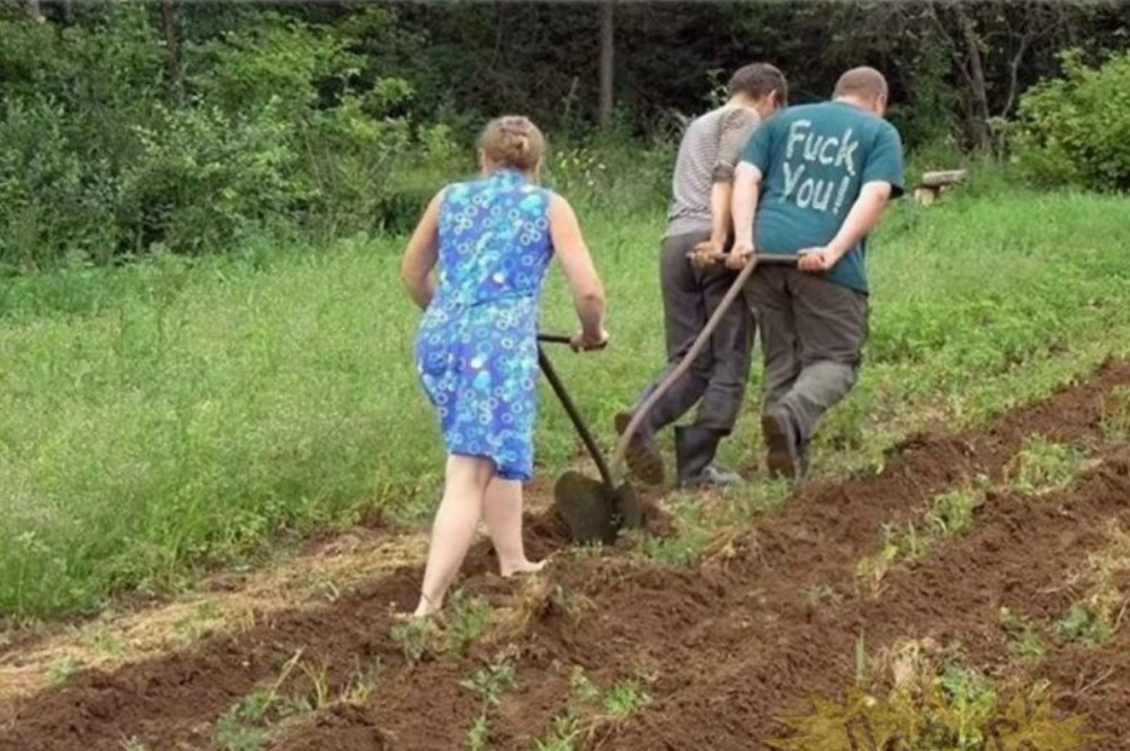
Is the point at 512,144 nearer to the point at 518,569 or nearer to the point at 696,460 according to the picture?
the point at 518,569

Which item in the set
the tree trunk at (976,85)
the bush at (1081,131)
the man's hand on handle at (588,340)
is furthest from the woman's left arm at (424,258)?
the tree trunk at (976,85)

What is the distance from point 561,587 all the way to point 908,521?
1.59 meters

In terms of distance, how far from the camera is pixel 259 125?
67.5 ft

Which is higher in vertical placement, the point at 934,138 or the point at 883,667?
the point at 883,667

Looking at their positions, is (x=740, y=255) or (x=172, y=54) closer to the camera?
(x=740, y=255)

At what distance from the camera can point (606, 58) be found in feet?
102

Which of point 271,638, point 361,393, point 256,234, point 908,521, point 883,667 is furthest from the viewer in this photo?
point 256,234

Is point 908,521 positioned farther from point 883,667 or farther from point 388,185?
point 388,185

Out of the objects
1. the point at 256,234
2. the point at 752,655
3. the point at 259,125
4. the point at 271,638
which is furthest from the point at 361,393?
the point at 259,125

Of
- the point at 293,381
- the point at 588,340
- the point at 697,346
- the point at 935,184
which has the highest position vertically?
the point at 588,340

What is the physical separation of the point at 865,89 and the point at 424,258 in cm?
243

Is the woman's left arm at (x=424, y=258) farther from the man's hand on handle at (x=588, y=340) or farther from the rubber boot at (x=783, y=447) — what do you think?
the rubber boot at (x=783, y=447)

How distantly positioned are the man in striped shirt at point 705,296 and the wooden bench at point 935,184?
14.3 metres

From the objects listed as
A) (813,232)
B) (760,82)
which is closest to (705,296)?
(813,232)
